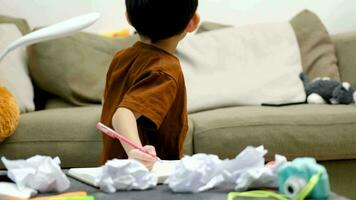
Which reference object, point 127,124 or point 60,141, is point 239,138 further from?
point 127,124

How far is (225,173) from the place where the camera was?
2.88 feet

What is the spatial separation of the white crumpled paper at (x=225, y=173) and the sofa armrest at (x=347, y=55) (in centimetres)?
165

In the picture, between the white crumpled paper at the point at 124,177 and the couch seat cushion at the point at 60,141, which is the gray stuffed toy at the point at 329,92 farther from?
the white crumpled paper at the point at 124,177

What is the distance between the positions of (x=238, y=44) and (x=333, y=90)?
452 mm

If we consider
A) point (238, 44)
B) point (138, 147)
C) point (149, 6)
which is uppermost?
point (149, 6)

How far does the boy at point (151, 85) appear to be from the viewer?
116cm

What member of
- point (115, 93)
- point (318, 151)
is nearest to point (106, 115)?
point (115, 93)

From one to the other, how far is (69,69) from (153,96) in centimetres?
116

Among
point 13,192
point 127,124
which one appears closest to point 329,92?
point 127,124

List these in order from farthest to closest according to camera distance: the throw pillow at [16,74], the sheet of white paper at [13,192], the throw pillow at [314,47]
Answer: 1. the throw pillow at [314,47]
2. the throw pillow at [16,74]
3. the sheet of white paper at [13,192]

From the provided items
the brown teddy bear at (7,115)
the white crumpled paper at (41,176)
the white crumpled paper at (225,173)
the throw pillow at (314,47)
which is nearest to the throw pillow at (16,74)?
the brown teddy bear at (7,115)

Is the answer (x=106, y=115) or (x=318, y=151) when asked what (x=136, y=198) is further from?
(x=318, y=151)

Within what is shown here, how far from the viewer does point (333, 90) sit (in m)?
2.19

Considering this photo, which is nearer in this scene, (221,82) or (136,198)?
A: (136,198)
